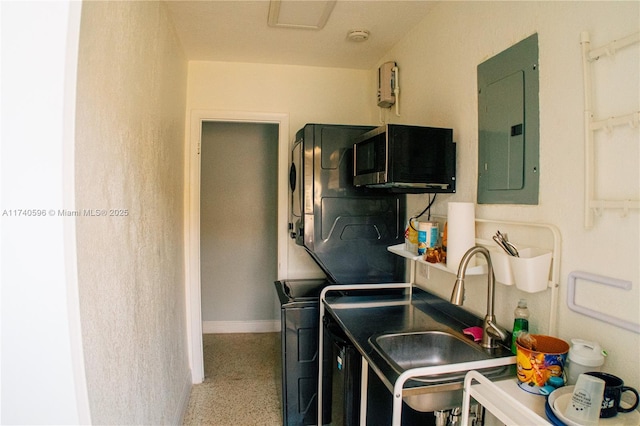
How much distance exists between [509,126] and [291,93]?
177 cm

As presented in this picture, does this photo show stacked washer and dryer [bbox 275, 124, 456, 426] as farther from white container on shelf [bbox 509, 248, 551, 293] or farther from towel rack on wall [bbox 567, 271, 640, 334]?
towel rack on wall [bbox 567, 271, 640, 334]

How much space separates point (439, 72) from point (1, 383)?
1.97m

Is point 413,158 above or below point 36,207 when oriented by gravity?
above

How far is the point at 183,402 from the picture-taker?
231cm

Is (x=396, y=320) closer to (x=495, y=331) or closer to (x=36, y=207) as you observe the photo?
(x=495, y=331)

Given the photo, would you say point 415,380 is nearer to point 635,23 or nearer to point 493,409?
point 493,409

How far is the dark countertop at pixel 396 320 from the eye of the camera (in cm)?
112

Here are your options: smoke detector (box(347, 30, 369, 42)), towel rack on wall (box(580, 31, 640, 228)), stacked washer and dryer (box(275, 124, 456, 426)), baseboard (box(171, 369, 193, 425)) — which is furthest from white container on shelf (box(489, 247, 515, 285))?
baseboard (box(171, 369, 193, 425))

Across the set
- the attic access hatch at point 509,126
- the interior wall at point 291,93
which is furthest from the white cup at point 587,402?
the interior wall at point 291,93

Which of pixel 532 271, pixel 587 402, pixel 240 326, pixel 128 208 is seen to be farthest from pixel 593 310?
pixel 240 326

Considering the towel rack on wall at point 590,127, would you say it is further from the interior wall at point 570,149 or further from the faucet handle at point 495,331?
the faucet handle at point 495,331

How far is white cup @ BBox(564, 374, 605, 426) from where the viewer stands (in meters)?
0.79

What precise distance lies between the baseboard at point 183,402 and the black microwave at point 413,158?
5.70ft

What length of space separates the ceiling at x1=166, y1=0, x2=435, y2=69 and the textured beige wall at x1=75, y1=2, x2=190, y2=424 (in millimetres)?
202
